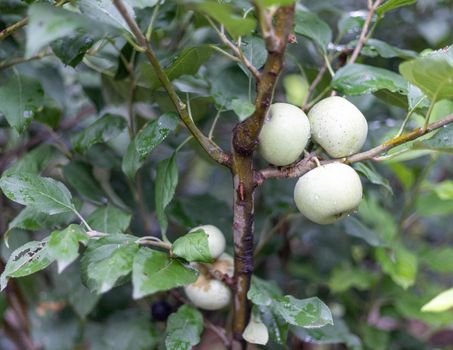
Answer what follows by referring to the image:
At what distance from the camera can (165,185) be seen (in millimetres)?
761

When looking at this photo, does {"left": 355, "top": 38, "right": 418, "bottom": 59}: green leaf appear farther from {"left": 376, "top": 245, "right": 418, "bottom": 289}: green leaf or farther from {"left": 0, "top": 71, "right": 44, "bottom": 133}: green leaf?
{"left": 0, "top": 71, "right": 44, "bottom": 133}: green leaf

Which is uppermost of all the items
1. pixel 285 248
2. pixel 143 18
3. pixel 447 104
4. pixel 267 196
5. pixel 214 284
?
pixel 143 18

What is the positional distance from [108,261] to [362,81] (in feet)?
1.31

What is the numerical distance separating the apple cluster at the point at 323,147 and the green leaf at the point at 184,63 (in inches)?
4.9

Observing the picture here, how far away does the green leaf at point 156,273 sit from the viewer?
555mm

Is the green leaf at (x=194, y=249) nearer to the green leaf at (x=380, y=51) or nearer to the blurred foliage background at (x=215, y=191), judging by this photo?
the blurred foliage background at (x=215, y=191)

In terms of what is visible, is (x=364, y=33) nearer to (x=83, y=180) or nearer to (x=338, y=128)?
(x=338, y=128)

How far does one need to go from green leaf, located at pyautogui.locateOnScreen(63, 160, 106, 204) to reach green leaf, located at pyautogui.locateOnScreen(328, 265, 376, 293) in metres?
0.50

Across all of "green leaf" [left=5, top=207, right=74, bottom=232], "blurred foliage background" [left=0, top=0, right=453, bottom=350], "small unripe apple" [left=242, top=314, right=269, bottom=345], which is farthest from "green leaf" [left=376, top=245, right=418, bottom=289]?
"green leaf" [left=5, top=207, right=74, bottom=232]

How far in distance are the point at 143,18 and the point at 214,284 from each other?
1.35 feet

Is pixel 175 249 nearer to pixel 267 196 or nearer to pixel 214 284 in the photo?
A: pixel 214 284

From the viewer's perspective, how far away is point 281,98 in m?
1.33

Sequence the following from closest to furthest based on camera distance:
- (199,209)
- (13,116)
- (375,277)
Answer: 1. (13,116)
2. (199,209)
3. (375,277)

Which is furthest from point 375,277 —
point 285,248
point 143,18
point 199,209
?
point 143,18
